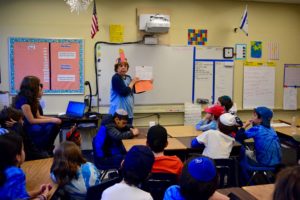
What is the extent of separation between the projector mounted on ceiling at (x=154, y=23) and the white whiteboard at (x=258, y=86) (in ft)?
5.89

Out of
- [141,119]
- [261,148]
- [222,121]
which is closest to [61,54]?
[141,119]

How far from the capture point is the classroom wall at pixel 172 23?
5086 mm

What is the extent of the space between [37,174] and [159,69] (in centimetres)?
356

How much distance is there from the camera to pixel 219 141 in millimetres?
3102

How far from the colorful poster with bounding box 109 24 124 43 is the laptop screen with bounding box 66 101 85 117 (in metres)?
1.23

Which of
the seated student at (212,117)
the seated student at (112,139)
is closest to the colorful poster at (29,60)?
the seated student at (112,139)

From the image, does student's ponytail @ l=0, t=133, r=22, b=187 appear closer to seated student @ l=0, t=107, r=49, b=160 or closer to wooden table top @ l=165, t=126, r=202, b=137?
seated student @ l=0, t=107, r=49, b=160

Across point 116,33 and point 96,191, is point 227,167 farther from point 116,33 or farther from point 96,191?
point 116,33

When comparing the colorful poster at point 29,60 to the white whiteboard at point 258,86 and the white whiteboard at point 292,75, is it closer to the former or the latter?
the white whiteboard at point 258,86

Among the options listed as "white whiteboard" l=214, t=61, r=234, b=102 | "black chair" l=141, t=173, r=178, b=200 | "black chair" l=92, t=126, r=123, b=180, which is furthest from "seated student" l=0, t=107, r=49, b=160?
"white whiteboard" l=214, t=61, r=234, b=102

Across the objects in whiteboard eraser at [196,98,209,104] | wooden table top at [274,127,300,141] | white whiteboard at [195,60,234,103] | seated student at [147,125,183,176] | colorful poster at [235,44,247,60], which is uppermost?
colorful poster at [235,44,247,60]

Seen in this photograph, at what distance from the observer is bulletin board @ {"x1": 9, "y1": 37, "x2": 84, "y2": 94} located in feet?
16.7

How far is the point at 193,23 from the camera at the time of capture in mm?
5621

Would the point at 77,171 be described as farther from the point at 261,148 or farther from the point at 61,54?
the point at 61,54
